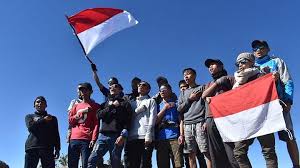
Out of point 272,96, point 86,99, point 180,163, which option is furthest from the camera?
point 86,99

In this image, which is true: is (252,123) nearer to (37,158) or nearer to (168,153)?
(168,153)

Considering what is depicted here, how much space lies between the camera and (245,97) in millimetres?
7406

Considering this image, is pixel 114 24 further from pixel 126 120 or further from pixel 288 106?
pixel 288 106

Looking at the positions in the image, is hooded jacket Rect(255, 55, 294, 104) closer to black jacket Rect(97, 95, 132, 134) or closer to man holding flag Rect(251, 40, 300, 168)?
man holding flag Rect(251, 40, 300, 168)

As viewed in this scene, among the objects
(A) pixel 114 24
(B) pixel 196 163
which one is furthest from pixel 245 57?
(A) pixel 114 24

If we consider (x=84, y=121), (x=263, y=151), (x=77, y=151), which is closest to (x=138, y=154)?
(x=77, y=151)

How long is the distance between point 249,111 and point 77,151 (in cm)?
404

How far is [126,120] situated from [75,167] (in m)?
1.61

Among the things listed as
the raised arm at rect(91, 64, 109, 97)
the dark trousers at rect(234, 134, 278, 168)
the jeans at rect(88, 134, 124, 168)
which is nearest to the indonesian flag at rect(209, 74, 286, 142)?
the dark trousers at rect(234, 134, 278, 168)

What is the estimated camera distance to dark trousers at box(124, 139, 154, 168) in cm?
829

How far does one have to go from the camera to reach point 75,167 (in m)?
8.62

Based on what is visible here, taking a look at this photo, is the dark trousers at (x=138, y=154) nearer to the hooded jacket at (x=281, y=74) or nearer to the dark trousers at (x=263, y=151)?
the dark trousers at (x=263, y=151)

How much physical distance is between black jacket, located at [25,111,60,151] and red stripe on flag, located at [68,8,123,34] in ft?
8.57

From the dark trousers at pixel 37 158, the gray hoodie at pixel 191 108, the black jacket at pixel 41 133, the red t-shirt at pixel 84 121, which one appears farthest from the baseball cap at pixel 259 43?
the dark trousers at pixel 37 158
